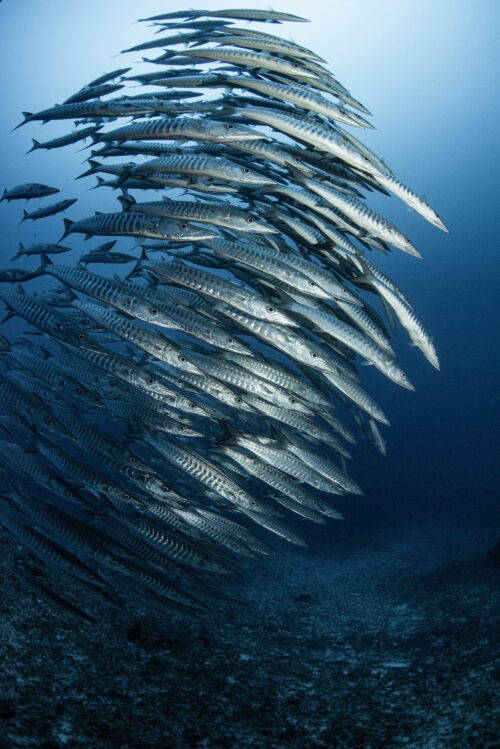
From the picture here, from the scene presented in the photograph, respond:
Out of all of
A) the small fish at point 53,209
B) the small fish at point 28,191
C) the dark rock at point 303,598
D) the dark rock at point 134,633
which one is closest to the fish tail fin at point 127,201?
the small fish at point 53,209

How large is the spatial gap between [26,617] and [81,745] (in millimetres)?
1391

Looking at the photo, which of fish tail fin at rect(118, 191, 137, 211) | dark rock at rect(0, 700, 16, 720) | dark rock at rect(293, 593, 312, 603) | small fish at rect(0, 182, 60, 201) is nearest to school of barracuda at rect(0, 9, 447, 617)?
fish tail fin at rect(118, 191, 137, 211)

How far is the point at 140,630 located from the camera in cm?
380

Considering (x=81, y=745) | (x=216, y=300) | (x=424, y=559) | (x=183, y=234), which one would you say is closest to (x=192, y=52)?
(x=183, y=234)

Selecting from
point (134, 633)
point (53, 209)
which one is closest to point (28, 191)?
point (53, 209)

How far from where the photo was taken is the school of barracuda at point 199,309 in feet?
10.8

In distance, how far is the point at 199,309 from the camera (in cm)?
420

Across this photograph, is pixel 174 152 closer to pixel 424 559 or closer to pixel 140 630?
pixel 140 630

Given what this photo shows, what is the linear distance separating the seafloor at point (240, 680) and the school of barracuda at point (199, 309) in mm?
384

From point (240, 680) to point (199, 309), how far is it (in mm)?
3294

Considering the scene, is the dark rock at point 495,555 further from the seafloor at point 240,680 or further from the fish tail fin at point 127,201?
the fish tail fin at point 127,201

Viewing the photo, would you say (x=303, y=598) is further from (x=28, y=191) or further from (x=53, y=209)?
(x=28, y=191)

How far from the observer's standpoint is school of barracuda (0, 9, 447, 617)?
3.29m

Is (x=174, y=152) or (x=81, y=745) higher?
(x=174, y=152)
